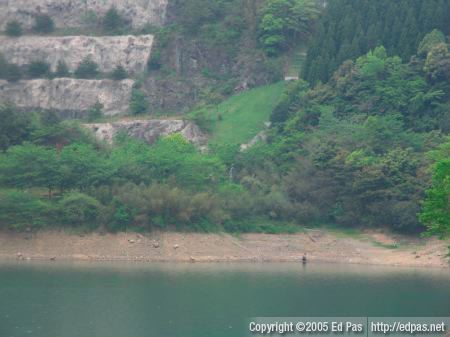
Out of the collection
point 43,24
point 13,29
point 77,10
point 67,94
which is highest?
point 77,10

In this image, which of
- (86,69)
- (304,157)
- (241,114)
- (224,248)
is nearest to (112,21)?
(86,69)

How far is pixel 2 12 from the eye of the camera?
323 feet

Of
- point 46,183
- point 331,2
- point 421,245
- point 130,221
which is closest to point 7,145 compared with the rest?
point 46,183

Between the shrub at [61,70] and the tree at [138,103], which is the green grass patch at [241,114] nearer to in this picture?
the tree at [138,103]

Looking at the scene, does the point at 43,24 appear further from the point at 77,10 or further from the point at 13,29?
the point at 77,10

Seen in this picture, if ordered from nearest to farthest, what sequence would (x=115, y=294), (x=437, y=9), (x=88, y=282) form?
(x=115, y=294)
(x=88, y=282)
(x=437, y=9)

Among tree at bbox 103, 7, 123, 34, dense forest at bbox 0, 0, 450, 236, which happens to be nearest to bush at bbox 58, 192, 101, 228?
dense forest at bbox 0, 0, 450, 236

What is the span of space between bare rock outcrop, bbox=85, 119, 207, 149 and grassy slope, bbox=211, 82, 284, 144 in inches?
63.1

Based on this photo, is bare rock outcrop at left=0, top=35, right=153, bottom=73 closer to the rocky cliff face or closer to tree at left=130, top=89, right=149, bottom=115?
the rocky cliff face

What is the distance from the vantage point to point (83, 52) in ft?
311

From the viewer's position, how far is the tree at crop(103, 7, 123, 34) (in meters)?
96.1

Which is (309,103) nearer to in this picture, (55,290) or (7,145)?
(7,145)

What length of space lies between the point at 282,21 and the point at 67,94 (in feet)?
67.8

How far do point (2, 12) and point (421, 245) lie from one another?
5212 centimetres
